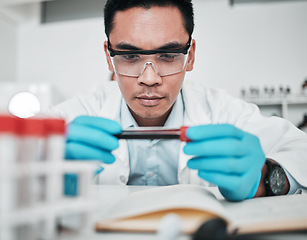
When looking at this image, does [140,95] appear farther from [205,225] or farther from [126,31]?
[205,225]

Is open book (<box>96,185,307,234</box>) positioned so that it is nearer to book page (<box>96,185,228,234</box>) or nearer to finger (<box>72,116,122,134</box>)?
book page (<box>96,185,228,234</box>)

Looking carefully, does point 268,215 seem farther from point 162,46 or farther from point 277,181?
point 162,46

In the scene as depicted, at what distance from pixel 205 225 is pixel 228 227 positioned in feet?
0.23

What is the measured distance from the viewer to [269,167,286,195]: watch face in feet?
2.57

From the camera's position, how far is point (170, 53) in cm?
106

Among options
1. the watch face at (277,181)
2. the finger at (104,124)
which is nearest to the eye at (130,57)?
the finger at (104,124)

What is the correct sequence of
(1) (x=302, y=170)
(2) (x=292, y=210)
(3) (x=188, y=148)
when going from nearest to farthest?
(2) (x=292, y=210), (3) (x=188, y=148), (1) (x=302, y=170)

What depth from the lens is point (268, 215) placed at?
496 mm

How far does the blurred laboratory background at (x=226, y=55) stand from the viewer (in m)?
3.35

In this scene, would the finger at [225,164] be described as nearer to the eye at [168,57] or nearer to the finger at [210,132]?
the finger at [210,132]

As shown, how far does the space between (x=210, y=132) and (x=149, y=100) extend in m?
0.49

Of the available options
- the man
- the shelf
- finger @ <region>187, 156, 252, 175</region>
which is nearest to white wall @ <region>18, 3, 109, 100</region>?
the shelf

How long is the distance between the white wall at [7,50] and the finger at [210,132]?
4.11 m

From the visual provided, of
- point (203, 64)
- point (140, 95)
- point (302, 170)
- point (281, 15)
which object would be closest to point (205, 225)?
point (302, 170)
